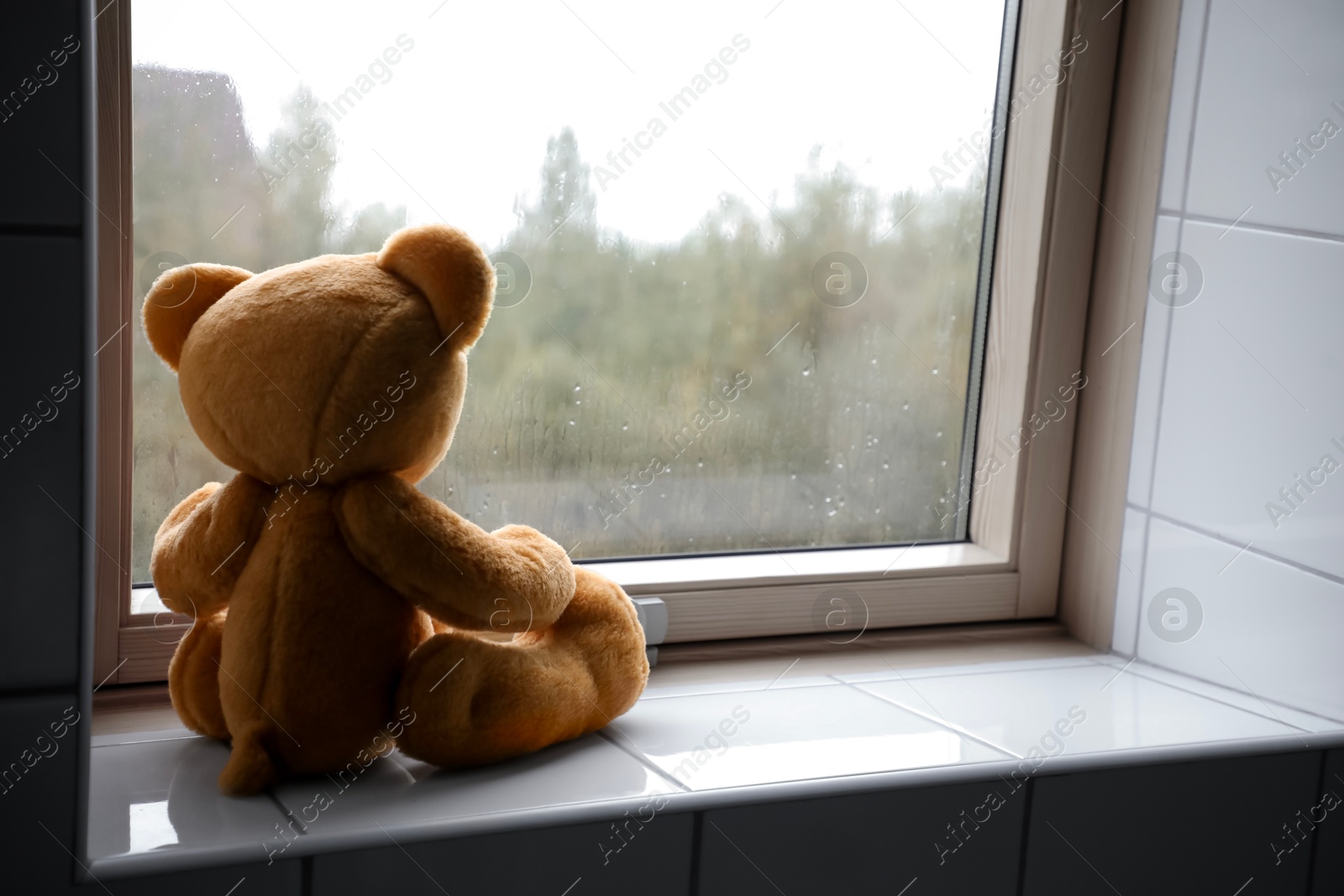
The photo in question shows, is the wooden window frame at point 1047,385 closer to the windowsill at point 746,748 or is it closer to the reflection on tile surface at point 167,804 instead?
the windowsill at point 746,748

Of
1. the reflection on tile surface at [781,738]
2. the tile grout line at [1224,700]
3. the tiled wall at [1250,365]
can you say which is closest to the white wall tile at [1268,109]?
the tiled wall at [1250,365]

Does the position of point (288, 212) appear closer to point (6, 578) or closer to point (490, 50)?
point (490, 50)

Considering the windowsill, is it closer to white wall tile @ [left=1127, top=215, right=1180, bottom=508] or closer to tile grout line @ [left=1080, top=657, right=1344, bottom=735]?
tile grout line @ [left=1080, top=657, right=1344, bottom=735]

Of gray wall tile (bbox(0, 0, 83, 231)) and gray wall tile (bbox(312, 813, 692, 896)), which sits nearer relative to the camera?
gray wall tile (bbox(0, 0, 83, 231))

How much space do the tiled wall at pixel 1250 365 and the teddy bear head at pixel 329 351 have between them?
2.01 feet

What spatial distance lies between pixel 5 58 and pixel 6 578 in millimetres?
247

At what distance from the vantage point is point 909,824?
0.77 metres

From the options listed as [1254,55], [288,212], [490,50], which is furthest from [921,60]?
[288,212]

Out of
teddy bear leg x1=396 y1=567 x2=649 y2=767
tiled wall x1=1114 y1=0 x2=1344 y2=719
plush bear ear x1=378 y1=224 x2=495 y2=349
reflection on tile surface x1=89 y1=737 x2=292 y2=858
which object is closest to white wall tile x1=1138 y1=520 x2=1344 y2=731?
tiled wall x1=1114 y1=0 x2=1344 y2=719

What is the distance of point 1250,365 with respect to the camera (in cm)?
95

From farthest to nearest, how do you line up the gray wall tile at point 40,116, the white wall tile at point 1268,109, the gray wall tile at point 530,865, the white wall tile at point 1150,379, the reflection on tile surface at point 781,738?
the white wall tile at point 1150,379, the white wall tile at point 1268,109, the reflection on tile surface at point 781,738, the gray wall tile at point 530,865, the gray wall tile at point 40,116

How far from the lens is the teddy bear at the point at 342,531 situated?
0.67 m

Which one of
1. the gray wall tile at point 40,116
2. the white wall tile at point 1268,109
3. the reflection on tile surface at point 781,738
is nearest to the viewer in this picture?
the gray wall tile at point 40,116

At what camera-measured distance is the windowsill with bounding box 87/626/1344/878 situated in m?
0.67
